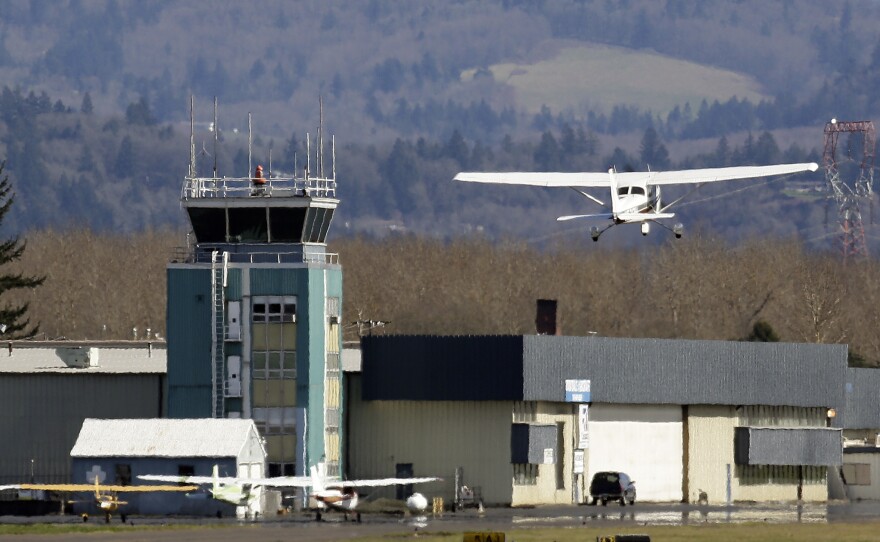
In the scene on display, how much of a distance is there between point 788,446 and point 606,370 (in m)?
10.9

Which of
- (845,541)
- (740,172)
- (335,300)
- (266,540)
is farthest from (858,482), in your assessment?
(266,540)

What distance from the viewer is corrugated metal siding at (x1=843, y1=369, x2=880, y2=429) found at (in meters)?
110

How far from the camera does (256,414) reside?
88.0 metres

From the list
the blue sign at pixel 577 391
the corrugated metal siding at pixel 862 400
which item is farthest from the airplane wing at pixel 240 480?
the corrugated metal siding at pixel 862 400

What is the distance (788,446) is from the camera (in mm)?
99188

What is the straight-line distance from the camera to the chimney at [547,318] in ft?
332

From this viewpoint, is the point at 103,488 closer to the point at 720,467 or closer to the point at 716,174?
the point at 720,467

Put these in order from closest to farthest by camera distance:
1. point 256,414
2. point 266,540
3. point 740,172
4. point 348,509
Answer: point 266,540
point 348,509
point 256,414
point 740,172

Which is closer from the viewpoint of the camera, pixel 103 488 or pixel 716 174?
pixel 103 488

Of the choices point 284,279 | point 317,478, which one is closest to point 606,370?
point 284,279

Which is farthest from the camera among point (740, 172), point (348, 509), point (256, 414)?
point (740, 172)

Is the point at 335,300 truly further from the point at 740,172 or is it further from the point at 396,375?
the point at 740,172

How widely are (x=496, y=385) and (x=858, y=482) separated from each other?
928 inches

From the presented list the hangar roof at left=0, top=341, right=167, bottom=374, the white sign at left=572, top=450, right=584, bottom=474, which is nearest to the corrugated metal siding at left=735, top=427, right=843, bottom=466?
the white sign at left=572, top=450, right=584, bottom=474
